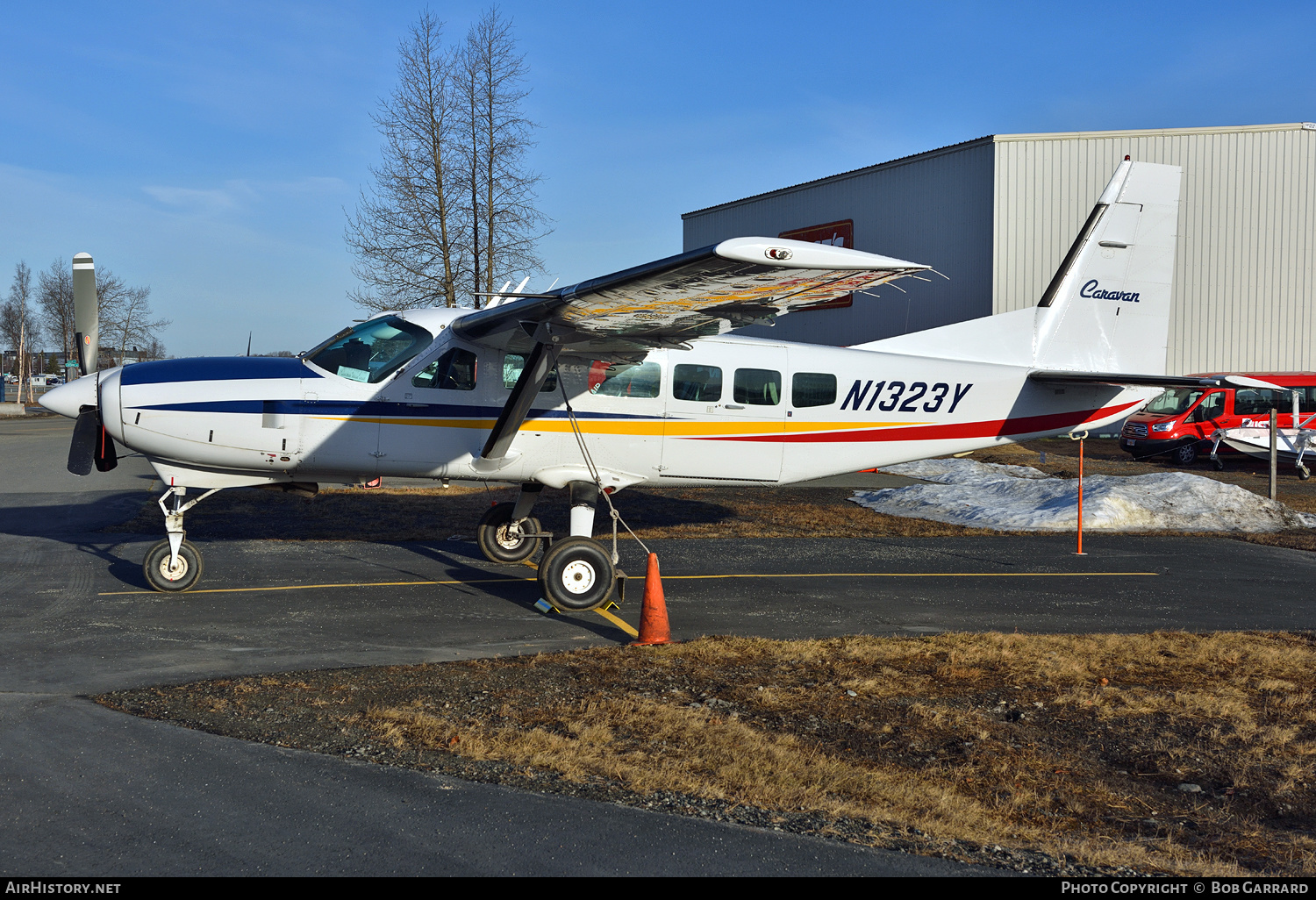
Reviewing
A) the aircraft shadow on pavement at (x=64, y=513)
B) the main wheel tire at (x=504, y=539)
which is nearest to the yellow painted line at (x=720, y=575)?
the main wheel tire at (x=504, y=539)

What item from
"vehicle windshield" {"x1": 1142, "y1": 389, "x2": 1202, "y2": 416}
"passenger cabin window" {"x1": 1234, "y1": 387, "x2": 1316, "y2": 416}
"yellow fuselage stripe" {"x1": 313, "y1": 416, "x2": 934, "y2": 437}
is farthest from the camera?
"vehicle windshield" {"x1": 1142, "y1": 389, "x2": 1202, "y2": 416}

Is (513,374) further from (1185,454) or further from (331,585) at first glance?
(1185,454)

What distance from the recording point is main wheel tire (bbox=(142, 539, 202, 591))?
8984 millimetres

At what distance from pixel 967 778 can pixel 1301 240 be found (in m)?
33.2

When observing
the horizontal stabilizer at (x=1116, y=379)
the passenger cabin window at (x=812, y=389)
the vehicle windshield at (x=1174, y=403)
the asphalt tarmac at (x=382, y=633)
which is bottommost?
the asphalt tarmac at (x=382, y=633)

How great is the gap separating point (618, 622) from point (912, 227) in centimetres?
2786

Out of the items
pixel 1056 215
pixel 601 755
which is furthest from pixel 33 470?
pixel 1056 215

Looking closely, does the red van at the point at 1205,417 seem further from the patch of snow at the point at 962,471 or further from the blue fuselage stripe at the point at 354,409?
the blue fuselage stripe at the point at 354,409

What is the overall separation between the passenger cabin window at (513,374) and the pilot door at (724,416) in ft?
4.15

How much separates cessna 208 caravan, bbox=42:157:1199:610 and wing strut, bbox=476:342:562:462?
21 millimetres

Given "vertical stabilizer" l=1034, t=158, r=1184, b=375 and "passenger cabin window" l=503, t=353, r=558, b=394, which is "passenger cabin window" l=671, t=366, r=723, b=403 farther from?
"vertical stabilizer" l=1034, t=158, r=1184, b=375

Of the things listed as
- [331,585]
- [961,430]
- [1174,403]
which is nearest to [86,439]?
[331,585]

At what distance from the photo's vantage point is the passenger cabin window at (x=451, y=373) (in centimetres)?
930

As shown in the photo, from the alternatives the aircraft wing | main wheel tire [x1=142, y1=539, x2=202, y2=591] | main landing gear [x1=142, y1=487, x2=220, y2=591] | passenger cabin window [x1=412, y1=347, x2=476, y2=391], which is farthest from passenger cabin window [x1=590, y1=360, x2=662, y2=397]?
main wheel tire [x1=142, y1=539, x2=202, y2=591]
